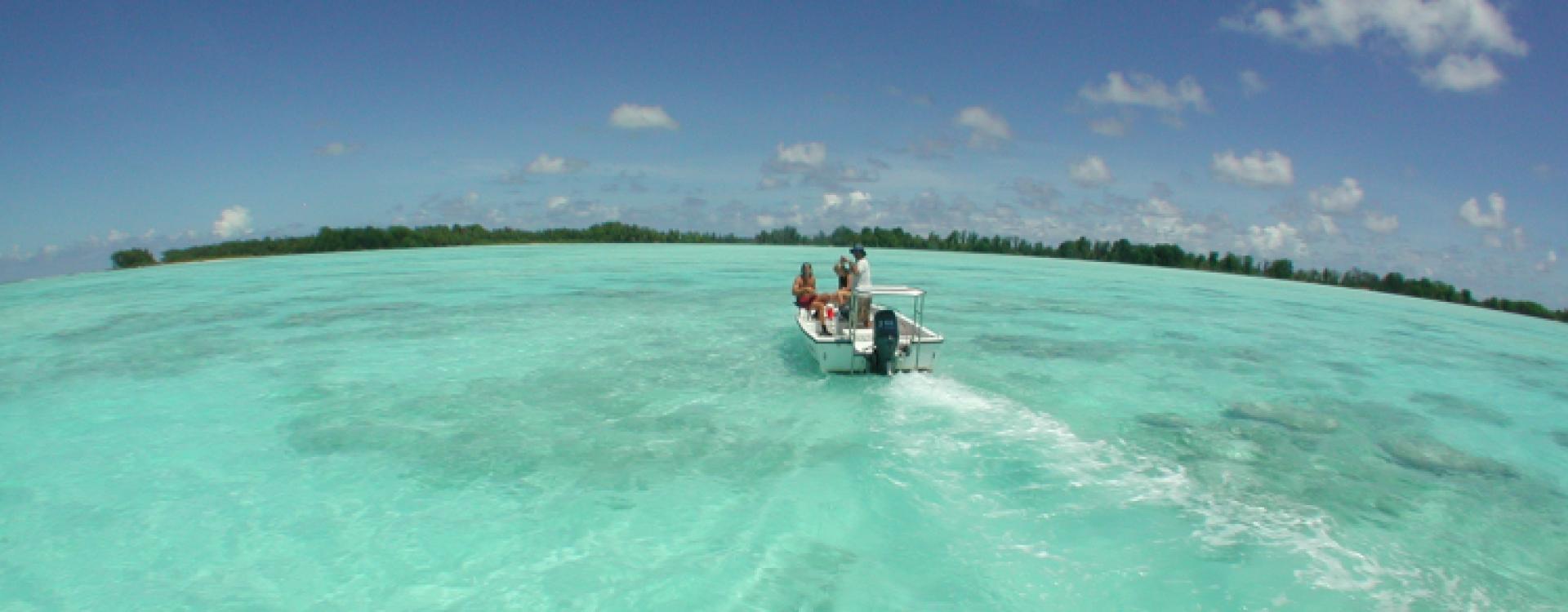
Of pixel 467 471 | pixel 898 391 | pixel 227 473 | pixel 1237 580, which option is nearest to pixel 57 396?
pixel 227 473

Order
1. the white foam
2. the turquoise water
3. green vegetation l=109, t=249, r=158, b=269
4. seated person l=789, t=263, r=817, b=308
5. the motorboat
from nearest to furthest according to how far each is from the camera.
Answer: the turquoise water
the white foam
the motorboat
seated person l=789, t=263, r=817, b=308
green vegetation l=109, t=249, r=158, b=269

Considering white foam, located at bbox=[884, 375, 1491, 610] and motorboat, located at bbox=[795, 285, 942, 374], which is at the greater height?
motorboat, located at bbox=[795, 285, 942, 374]

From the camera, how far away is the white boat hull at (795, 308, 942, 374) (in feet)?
36.1

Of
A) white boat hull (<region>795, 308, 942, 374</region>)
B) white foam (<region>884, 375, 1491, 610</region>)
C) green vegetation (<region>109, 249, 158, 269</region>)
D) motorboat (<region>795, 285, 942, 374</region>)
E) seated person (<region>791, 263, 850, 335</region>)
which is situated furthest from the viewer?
green vegetation (<region>109, 249, 158, 269</region>)

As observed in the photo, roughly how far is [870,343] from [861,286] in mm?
919

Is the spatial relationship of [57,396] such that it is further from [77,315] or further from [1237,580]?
[1237,580]

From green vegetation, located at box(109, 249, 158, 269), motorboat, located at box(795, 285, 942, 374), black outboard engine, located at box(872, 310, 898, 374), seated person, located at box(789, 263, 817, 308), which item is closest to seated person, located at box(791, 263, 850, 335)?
seated person, located at box(789, 263, 817, 308)

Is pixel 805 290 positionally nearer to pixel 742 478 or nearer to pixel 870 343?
pixel 870 343

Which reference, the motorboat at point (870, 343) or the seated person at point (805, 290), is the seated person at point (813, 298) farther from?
the motorboat at point (870, 343)

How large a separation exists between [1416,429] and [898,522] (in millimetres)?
9357

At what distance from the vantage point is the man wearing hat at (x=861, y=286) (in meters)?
11.5

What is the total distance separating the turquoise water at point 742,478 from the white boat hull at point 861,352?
274mm

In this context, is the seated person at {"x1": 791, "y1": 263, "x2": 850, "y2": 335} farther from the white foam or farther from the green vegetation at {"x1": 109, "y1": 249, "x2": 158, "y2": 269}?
the green vegetation at {"x1": 109, "y1": 249, "x2": 158, "y2": 269}

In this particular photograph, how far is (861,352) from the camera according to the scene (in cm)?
Answer: 1100
